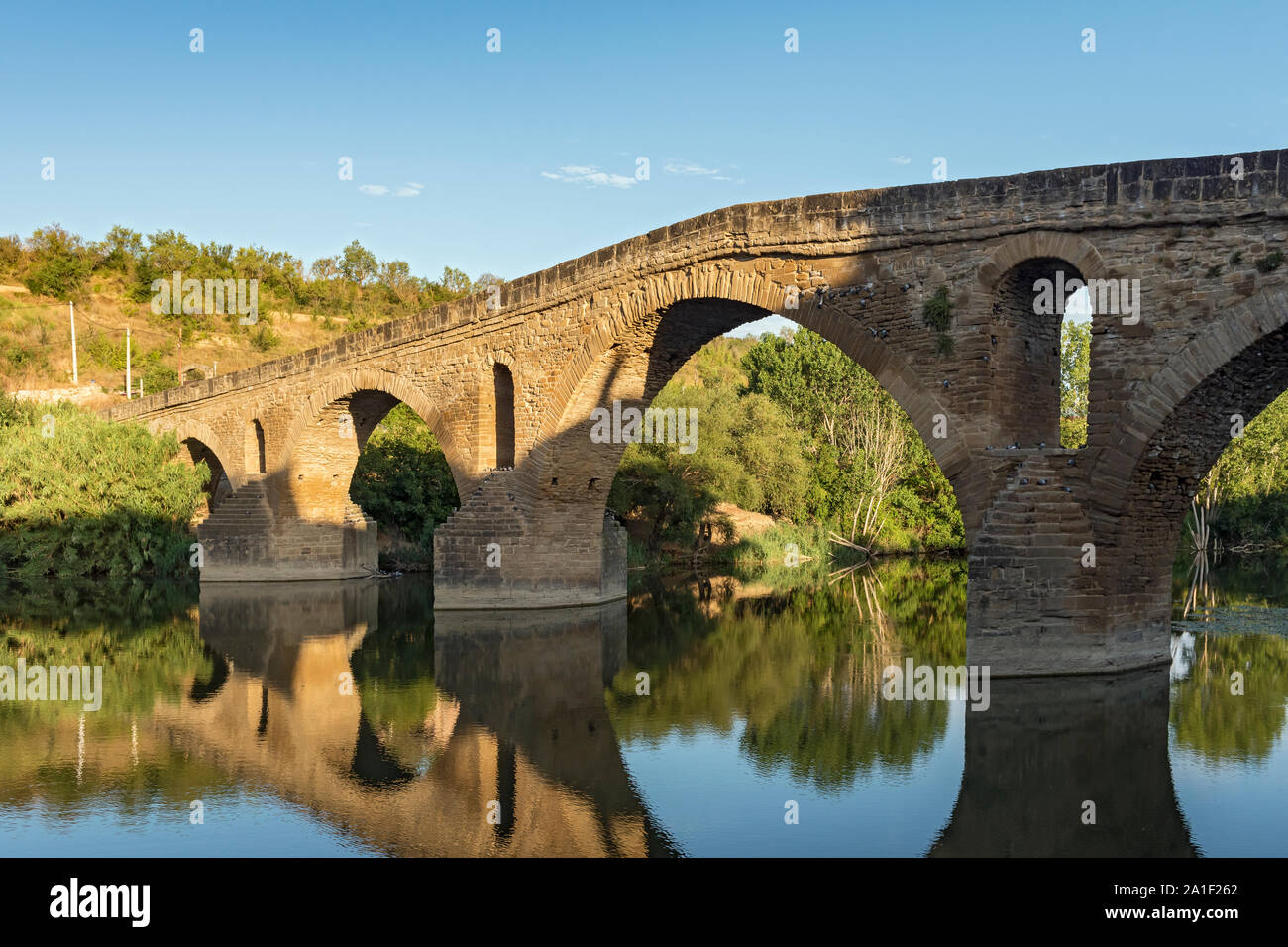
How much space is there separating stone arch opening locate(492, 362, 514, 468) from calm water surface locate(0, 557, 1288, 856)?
9.00ft

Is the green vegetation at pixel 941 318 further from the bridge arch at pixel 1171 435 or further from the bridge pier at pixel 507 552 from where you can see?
the bridge pier at pixel 507 552

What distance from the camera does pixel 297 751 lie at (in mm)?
→ 8047

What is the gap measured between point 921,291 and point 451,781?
6548 mm

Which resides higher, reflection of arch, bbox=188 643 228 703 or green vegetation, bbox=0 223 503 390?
green vegetation, bbox=0 223 503 390

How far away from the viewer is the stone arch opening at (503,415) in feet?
52.5

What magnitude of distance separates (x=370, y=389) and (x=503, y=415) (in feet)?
11.9

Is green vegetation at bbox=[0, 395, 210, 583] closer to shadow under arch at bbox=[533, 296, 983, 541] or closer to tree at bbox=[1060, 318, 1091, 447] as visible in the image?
shadow under arch at bbox=[533, 296, 983, 541]

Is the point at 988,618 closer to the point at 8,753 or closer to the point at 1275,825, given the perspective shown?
the point at 1275,825

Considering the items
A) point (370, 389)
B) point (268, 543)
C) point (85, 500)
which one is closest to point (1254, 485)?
point (370, 389)

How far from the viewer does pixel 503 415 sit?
16109 mm

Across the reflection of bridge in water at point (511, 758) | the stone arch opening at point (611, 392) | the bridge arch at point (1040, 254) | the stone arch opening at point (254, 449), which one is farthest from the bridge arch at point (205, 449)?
the bridge arch at point (1040, 254)

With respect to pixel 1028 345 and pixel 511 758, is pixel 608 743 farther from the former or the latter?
pixel 1028 345

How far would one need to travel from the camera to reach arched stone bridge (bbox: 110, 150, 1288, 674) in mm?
9031

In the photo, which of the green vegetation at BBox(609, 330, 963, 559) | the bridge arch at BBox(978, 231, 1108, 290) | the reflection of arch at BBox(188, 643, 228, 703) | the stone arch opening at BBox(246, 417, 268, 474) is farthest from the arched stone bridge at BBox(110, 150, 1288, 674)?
the green vegetation at BBox(609, 330, 963, 559)
